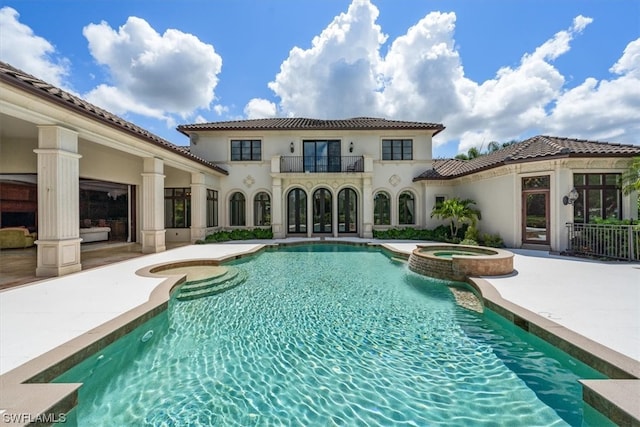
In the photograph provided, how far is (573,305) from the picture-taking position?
4.98m

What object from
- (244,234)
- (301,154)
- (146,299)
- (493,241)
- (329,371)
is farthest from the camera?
(301,154)

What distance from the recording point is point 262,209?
17.6 metres

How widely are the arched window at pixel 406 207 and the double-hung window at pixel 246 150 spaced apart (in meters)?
9.67

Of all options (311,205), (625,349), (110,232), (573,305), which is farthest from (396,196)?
(110,232)

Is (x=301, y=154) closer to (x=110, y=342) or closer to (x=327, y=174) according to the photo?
(x=327, y=174)

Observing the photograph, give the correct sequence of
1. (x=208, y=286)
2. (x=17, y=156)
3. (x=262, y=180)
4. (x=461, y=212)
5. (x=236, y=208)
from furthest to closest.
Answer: (x=236, y=208) < (x=262, y=180) < (x=461, y=212) < (x=17, y=156) < (x=208, y=286)

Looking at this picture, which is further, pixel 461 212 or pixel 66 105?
pixel 461 212

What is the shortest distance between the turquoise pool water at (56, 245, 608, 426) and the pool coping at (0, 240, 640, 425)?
15 cm

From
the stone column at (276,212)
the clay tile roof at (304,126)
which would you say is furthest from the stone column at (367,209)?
the stone column at (276,212)

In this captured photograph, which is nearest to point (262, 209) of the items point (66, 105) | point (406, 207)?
point (406, 207)

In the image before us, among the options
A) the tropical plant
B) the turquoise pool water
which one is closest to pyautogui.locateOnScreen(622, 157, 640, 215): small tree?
the tropical plant

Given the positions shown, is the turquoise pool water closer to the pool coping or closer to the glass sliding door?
the pool coping

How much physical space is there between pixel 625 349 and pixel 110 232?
21331 mm

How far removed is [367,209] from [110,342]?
14.5 metres
